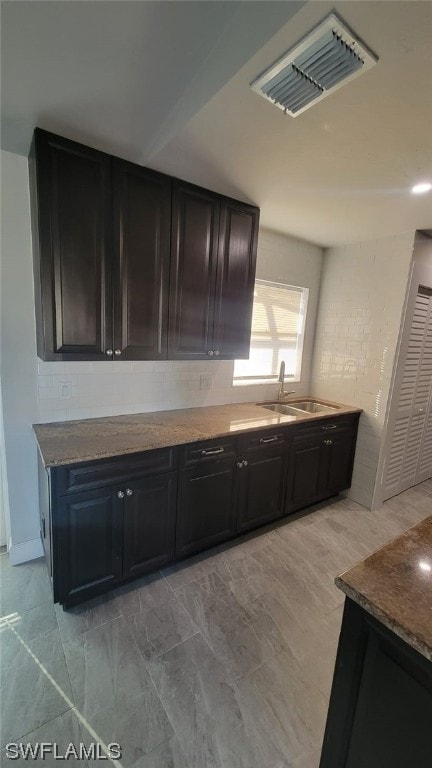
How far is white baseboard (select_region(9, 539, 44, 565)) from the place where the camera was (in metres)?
2.08

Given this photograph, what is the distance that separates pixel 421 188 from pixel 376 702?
2.46 meters

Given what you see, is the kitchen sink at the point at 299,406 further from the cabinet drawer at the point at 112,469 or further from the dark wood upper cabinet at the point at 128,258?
the cabinet drawer at the point at 112,469

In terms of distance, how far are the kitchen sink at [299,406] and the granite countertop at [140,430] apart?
0.26m

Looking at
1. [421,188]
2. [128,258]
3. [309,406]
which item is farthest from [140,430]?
[421,188]

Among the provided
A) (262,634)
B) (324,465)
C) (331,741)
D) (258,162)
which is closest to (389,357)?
(324,465)

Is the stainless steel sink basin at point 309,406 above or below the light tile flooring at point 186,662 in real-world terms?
above

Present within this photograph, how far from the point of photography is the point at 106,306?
184cm

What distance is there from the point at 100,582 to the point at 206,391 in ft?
5.04

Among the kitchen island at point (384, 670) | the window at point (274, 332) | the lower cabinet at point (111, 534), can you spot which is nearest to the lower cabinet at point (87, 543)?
the lower cabinet at point (111, 534)

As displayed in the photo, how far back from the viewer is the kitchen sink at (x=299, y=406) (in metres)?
3.00

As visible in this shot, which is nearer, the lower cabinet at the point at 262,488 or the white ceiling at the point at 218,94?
the white ceiling at the point at 218,94

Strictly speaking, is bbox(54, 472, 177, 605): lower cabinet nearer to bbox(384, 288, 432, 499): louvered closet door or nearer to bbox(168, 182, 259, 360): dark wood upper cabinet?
bbox(168, 182, 259, 360): dark wood upper cabinet

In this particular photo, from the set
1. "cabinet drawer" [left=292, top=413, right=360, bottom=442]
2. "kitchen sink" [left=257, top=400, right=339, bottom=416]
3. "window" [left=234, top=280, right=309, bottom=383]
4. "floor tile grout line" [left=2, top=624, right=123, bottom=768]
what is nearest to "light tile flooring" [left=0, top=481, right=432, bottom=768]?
"floor tile grout line" [left=2, top=624, right=123, bottom=768]

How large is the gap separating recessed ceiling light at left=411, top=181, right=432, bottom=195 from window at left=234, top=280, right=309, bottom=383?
1333 millimetres
